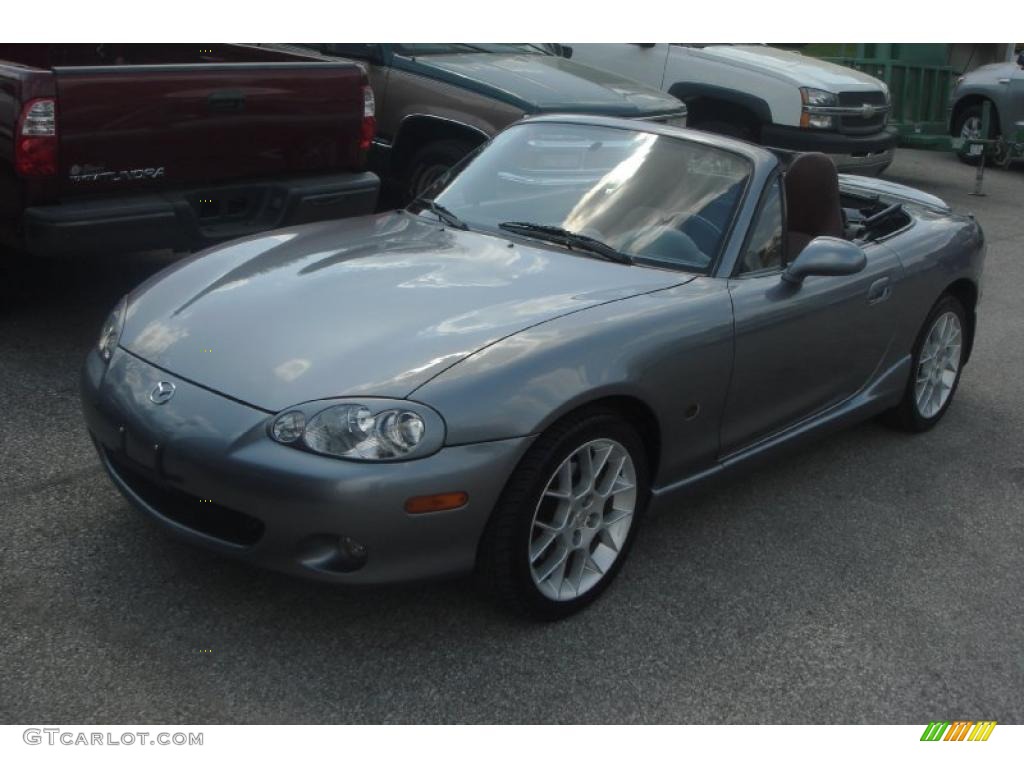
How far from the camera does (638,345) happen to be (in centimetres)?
373

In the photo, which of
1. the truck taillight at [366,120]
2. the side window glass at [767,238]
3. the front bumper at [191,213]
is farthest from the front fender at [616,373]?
the truck taillight at [366,120]

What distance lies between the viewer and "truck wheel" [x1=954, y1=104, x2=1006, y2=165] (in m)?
15.0

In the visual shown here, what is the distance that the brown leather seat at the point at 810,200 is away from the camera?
5062 millimetres

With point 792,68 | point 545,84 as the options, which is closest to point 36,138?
point 545,84

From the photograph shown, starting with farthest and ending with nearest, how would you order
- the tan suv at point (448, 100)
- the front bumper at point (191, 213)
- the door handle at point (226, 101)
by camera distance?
the tan suv at point (448, 100), the door handle at point (226, 101), the front bumper at point (191, 213)

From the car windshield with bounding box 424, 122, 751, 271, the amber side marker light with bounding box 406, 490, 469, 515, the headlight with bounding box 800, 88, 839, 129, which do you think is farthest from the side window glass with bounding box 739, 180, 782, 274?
the headlight with bounding box 800, 88, 839, 129

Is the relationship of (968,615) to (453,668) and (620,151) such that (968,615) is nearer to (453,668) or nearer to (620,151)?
(453,668)

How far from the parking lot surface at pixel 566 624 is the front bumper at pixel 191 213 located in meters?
0.89

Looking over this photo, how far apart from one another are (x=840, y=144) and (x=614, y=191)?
7177mm

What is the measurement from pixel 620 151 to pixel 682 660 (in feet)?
6.57

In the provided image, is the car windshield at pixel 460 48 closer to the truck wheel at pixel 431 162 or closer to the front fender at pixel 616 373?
the truck wheel at pixel 431 162

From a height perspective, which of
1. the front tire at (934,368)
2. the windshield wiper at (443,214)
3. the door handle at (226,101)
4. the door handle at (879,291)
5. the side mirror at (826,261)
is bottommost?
the front tire at (934,368)

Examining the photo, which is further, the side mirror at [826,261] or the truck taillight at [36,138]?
the truck taillight at [36,138]

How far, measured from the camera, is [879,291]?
4.84 meters
